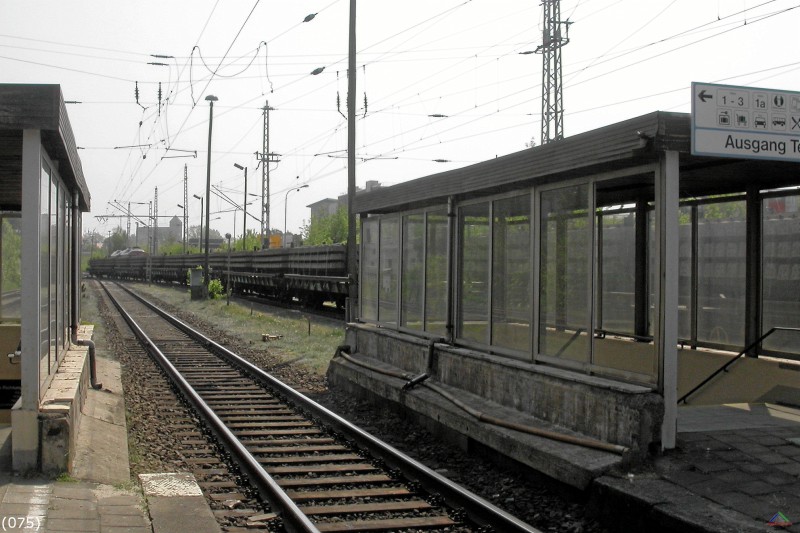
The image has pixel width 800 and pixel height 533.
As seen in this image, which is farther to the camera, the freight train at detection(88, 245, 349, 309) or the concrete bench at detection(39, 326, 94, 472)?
the freight train at detection(88, 245, 349, 309)

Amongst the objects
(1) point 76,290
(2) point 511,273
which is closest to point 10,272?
(1) point 76,290

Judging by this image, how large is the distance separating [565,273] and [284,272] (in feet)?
88.0

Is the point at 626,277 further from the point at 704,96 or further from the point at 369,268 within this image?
the point at 369,268

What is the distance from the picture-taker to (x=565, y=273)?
754 cm

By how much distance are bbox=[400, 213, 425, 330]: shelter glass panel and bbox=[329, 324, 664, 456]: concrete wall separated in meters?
0.38

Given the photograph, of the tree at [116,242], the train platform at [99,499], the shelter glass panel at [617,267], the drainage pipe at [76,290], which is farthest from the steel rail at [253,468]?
the tree at [116,242]

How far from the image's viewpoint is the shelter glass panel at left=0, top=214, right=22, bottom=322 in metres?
9.84

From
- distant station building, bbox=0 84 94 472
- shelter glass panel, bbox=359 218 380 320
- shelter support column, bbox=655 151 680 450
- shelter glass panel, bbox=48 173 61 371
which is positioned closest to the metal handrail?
shelter support column, bbox=655 151 680 450

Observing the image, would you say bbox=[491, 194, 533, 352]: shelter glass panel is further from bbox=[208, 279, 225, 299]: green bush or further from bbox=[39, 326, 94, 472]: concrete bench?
bbox=[208, 279, 225, 299]: green bush

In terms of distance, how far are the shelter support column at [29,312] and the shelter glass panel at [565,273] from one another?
173 inches

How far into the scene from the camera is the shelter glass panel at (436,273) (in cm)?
1002

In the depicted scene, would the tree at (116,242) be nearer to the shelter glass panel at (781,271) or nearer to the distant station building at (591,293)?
the distant station building at (591,293)

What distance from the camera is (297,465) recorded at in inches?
301

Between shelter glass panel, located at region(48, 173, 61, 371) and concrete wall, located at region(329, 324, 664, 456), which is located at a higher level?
shelter glass panel, located at region(48, 173, 61, 371)
